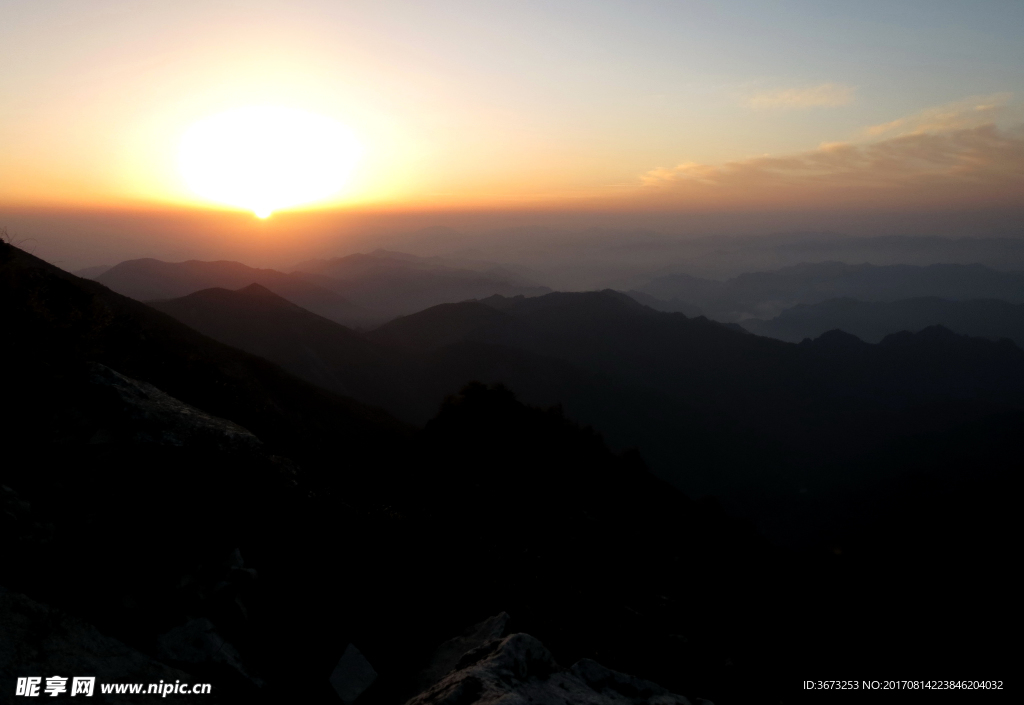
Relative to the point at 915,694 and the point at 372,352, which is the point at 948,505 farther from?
the point at 372,352

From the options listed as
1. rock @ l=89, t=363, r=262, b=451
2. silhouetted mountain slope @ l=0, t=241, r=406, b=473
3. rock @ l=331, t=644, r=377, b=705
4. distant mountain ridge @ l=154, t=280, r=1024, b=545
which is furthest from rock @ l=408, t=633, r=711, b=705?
distant mountain ridge @ l=154, t=280, r=1024, b=545

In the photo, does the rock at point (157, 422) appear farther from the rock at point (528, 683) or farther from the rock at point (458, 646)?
the rock at point (528, 683)

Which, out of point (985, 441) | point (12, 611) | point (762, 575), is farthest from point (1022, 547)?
point (985, 441)

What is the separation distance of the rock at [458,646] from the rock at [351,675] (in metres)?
0.68

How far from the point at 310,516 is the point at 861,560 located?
4887 centimetres

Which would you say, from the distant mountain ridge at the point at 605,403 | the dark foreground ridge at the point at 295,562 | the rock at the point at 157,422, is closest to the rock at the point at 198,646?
the dark foreground ridge at the point at 295,562

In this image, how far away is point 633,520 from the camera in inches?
1035

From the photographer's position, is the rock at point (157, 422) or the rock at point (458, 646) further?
the rock at point (157, 422)

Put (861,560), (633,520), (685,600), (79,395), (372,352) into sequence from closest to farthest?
(79,395) < (685,600) < (633,520) < (861,560) < (372,352)

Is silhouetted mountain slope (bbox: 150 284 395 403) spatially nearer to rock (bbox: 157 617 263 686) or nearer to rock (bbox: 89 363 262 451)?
rock (bbox: 89 363 262 451)

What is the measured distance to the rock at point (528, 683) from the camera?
18.6ft

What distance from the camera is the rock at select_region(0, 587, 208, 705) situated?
4.79 metres

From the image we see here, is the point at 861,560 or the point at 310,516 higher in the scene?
the point at 310,516

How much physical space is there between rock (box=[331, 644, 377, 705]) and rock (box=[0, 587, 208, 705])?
1.46 m
